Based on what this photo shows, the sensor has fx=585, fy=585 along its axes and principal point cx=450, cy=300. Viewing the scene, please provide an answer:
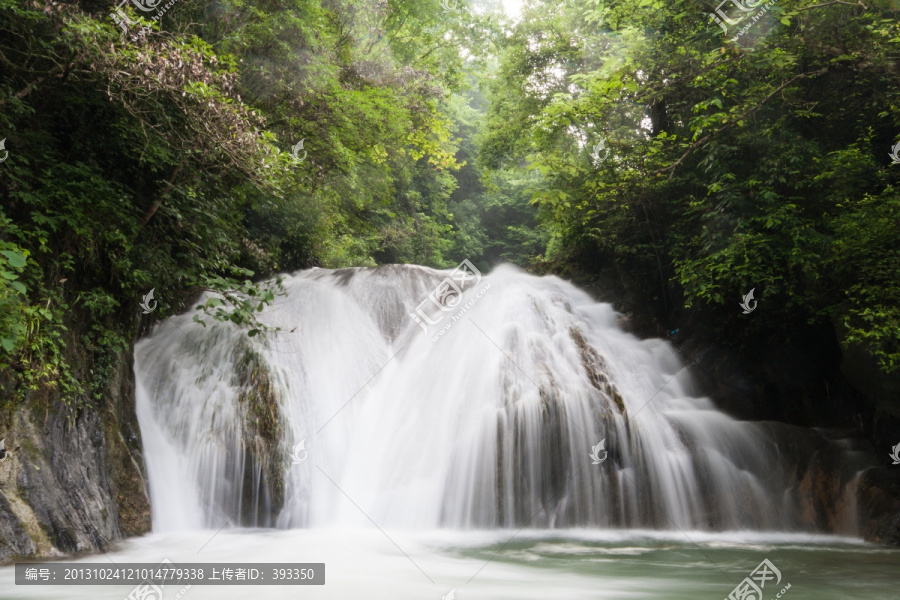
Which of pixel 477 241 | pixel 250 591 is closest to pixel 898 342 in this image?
pixel 250 591

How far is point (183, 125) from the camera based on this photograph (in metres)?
6.31

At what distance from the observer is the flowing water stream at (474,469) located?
585cm

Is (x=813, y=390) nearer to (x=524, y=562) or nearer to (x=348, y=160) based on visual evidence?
(x=524, y=562)

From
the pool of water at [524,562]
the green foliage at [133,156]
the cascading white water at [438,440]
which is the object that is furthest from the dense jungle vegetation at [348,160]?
the pool of water at [524,562]

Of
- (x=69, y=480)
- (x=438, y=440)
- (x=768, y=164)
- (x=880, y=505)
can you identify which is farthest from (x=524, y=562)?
(x=768, y=164)

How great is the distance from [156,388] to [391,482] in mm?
3322

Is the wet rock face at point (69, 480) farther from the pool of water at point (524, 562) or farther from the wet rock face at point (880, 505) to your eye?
the wet rock face at point (880, 505)

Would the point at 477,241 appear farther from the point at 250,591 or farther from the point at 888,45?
the point at 250,591

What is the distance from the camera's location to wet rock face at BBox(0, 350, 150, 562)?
4867 millimetres

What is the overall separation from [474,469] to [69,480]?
4.47m

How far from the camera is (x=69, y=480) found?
540 cm

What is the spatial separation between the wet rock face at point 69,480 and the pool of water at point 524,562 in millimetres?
299

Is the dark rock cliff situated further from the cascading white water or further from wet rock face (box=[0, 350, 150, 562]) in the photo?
wet rock face (box=[0, 350, 150, 562])

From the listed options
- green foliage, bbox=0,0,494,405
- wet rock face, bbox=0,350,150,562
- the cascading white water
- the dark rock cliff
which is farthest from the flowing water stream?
green foliage, bbox=0,0,494,405
